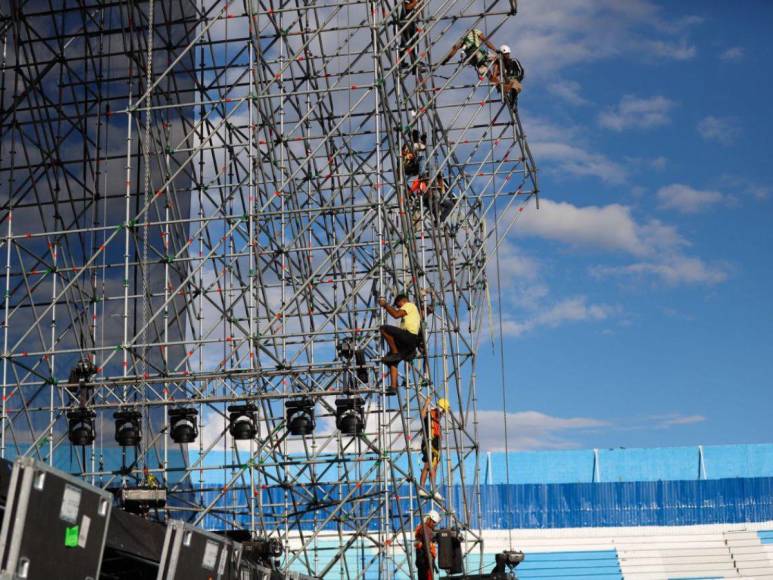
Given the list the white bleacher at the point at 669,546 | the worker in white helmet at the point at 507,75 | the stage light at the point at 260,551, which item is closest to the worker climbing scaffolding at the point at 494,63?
the worker in white helmet at the point at 507,75

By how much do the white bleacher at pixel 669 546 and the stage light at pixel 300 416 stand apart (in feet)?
55.9

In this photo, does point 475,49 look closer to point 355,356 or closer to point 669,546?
point 355,356

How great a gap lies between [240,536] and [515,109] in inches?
519

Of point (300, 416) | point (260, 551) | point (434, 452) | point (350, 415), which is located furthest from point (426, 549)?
point (260, 551)

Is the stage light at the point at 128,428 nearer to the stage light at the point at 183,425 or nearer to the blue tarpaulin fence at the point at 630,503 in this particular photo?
the stage light at the point at 183,425

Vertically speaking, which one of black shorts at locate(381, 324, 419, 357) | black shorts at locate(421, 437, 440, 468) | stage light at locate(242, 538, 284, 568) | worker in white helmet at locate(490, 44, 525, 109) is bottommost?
stage light at locate(242, 538, 284, 568)

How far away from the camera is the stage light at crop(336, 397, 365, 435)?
1991 cm

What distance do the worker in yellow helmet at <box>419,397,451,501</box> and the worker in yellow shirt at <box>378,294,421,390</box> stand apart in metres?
2.25

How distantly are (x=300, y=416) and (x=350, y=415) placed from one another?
0.76 metres

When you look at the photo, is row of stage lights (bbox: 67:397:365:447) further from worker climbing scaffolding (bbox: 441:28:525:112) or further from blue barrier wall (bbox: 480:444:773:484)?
blue barrier wall (bbox: 480:444:773:484)

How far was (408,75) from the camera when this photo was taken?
25.6 meters

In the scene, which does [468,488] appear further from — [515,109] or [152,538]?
[152,538]

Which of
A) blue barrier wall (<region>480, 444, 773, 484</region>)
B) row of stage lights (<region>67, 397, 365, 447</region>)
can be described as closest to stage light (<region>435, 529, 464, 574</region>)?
row of stage lights (<region>67, 397, 365, 447</region>)

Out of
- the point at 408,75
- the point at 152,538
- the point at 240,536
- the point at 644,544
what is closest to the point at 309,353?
the point at 408,75
